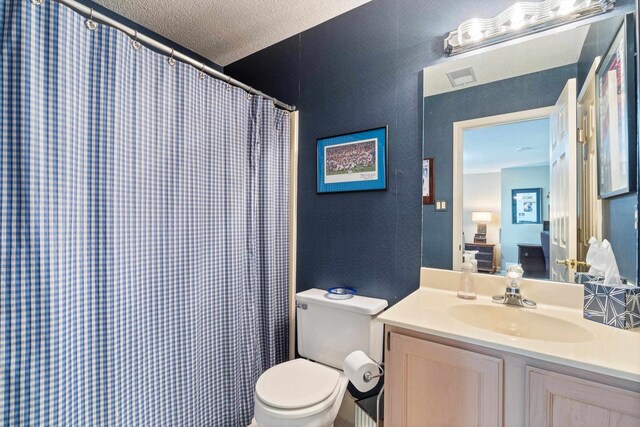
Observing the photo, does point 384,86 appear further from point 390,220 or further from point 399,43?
point 390,220

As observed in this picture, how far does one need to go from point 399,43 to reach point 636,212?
126 cm

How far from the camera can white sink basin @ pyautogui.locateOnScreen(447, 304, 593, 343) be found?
1.04 meters

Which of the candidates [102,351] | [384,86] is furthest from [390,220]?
[102,351]

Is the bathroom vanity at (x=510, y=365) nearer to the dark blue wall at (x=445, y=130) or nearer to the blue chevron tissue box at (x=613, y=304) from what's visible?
the blue chevron tissue box at (x=613, y=304)

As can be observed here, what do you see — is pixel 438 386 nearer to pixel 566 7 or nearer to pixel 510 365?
pixel 510 365

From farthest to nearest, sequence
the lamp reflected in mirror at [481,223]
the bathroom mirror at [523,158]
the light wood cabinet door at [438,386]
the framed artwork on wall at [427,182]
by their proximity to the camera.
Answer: the framed artwork on wall at [427,182]
the lamp reflected in mirror at [481,223]
the bathroom mirror at [523,158]
the light wood cabinet door at [438,386]

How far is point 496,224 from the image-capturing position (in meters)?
1.33

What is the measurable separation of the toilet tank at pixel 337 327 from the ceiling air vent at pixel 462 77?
3.82 feet

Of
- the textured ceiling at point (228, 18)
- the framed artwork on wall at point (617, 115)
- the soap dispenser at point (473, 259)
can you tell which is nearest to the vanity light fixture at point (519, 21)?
the framed artwork on wall at point (617, 115)

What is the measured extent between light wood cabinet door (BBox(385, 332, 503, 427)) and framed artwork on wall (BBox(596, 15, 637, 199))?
0.82 m

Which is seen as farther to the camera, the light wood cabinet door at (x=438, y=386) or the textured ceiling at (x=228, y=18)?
the textured ceiling at (x=228, y=18)

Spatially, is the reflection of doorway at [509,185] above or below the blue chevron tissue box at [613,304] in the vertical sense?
above

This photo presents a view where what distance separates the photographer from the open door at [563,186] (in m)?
1.16

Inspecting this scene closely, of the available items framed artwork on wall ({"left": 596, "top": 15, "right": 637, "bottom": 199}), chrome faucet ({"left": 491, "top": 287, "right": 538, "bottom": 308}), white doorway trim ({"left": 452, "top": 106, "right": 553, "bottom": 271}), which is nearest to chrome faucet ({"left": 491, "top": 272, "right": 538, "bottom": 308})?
chrome faucet ({"left": 491, "top": 287, "right": 538, "bottom": 308})
